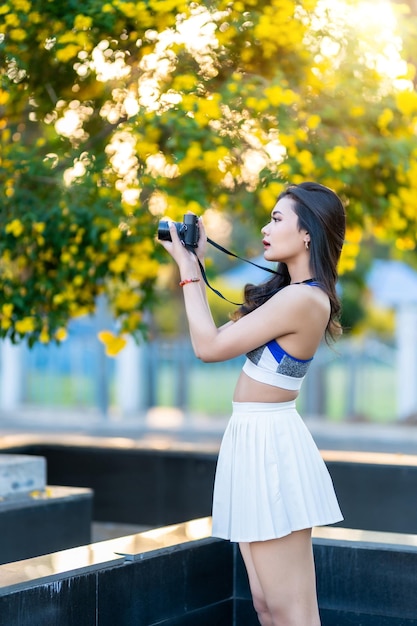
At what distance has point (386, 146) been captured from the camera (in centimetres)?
591

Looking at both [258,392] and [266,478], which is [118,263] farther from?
[266,478]

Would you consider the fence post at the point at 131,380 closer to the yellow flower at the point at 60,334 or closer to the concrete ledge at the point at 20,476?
the yellow flower at the point at 60,334

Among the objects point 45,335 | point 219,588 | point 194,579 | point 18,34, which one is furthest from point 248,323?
point 45,335

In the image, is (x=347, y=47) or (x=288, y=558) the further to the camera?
(x=347, y=47)

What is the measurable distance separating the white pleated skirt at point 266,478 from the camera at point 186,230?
52 centimetres

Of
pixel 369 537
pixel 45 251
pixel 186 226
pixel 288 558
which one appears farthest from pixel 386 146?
pixel 288 558

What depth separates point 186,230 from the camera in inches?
134

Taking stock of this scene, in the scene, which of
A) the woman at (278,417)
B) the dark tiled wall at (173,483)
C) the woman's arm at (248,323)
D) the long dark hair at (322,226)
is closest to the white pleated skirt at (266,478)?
the woman at (278,417)

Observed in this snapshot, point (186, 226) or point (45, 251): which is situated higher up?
point (45, 251)

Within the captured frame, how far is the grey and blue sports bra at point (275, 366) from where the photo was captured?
10.8 ft

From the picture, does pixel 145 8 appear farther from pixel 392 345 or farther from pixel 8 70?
pixel 392 345

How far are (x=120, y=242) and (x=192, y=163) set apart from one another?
601mm

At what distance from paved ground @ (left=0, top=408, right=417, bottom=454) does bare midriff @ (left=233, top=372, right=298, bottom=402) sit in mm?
10440

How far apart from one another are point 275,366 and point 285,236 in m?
0.40
